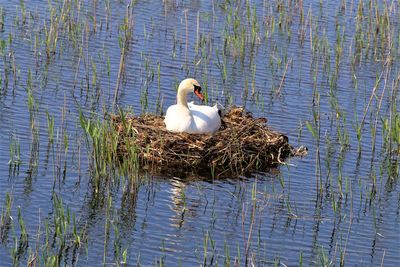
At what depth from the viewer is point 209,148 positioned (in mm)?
14289

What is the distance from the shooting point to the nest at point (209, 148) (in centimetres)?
1407

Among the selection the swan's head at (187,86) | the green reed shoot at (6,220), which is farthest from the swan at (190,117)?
the green reed shoot at (6,220)

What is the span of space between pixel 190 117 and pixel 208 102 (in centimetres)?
230

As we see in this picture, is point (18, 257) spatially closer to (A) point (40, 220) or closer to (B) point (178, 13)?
(A) point (40, 220)

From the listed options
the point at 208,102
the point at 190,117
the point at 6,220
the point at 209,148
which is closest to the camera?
the point at 6,220

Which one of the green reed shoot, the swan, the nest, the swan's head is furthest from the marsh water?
the swan's head

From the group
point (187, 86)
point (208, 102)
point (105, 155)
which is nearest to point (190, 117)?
point (187, 86)

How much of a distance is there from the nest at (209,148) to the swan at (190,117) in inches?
4.0

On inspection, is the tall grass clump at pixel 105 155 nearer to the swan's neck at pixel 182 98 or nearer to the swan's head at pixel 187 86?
the swan's neck at pixel 182 98

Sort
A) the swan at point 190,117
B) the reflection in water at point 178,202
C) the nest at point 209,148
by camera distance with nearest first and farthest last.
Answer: the reflection in water at point 178,202, the nest at point 209,148, the swan at point 190,117

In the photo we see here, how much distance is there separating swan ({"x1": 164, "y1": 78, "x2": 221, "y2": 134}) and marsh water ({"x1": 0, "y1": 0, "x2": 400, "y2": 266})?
0.95 meters

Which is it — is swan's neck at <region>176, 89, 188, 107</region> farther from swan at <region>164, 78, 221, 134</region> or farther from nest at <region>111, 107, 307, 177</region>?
nest at <region>111, 107, 307, 177</region>

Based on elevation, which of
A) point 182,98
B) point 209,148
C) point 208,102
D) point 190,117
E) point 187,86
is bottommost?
point 209,148

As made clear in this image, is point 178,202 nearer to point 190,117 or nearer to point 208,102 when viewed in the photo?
point 190,117
